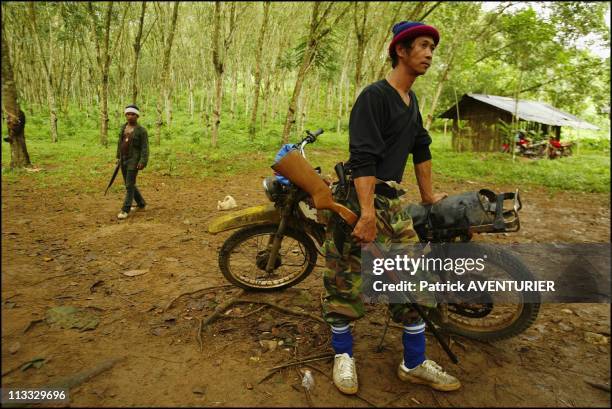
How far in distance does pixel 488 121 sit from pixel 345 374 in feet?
81.6

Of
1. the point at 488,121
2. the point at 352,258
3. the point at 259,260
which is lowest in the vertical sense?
the point at 259,260

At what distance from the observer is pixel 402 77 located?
2.30 m

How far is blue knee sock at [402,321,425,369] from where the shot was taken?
7.90 feet

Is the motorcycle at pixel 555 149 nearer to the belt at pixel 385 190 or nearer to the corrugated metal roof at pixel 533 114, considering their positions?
the corrugated metal roof at pixel 533 114

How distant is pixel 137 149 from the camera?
21.5 feet

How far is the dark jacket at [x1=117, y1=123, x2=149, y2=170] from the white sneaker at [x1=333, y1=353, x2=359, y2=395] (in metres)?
5.67

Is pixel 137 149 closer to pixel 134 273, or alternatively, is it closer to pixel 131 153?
pixel 131 153

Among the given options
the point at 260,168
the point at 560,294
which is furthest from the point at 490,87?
the point at 560,294

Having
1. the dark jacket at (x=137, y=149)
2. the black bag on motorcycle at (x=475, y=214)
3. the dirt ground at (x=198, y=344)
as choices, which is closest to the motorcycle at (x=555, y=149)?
the dirt ground at (x=198, y=344)

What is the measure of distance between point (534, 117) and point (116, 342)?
82.9 ft

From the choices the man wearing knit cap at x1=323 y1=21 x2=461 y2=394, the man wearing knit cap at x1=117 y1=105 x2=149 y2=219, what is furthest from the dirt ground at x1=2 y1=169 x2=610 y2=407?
the man wearing knit cap at x1=117 y1=105 x2=149 y2=219

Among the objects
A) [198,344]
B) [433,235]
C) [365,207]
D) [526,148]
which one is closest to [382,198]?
[365,207]

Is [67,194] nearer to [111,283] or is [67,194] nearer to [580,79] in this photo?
[111,283]

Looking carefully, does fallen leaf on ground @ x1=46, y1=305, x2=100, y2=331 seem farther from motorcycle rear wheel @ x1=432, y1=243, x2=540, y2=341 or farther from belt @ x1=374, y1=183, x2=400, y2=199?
motorcycle rear wheel @ x1=432, y1=243, x2=540, y2=341
